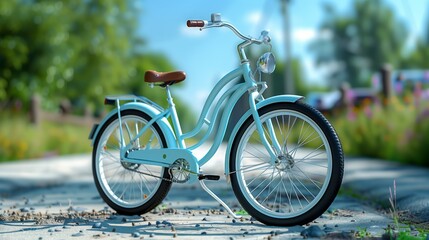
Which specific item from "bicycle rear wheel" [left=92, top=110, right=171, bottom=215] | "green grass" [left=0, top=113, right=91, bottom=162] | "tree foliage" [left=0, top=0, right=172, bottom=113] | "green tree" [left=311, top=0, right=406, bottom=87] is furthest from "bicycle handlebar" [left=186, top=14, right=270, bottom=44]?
"green tree" [left=311, top=0, right=406, bottom=87]

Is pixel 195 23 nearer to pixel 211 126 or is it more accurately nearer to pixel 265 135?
pixel 211 126

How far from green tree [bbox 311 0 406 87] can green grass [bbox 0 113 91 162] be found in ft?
143

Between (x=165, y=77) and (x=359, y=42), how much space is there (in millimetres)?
60040

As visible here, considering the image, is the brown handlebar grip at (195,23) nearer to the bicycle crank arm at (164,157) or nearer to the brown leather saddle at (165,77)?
the brown leather saddle at (165,77)

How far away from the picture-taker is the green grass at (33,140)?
627 inches

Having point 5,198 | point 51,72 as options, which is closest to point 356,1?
point 51,72

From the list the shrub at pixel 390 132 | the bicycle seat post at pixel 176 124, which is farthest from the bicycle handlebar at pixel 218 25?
the shrub at pixel 390 132

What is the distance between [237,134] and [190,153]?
0.43 metres

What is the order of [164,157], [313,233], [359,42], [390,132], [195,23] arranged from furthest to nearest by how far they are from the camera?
[359,42] → [390,132] → [164,157] → [195,23] → [313,233]

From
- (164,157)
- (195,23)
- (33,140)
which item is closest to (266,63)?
(195,23)

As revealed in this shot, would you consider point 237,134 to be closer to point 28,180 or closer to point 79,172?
point 28,180

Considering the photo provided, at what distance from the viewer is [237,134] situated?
15.9 feet

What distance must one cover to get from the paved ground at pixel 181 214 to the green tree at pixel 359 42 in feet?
174

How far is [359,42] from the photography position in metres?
63.3
